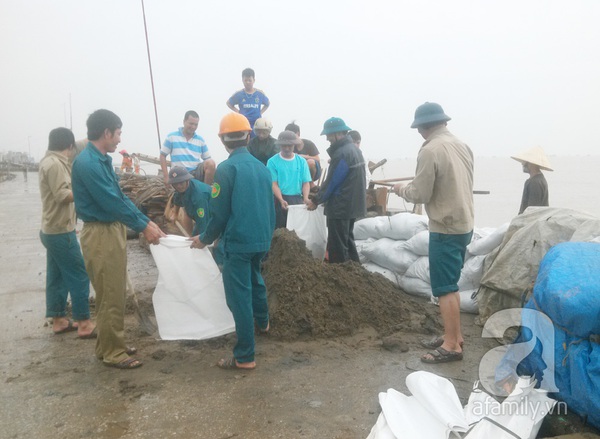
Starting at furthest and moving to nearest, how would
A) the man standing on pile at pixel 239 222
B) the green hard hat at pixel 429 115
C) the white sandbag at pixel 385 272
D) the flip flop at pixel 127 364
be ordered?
1. the white sandbag at pixel 385 272
2. the green hard hat at pixel 429 115
3. the flip flop at pixel 127 364
4. the man standing on pile at pixel 239 222

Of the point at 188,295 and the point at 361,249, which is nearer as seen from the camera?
the point at 188,295

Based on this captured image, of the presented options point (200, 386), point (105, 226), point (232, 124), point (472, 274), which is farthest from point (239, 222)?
point (472, 274)

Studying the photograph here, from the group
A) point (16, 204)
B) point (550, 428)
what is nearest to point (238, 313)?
point (550, 428)

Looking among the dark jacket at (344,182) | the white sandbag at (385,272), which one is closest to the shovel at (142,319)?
the dark jacket at (344,182)

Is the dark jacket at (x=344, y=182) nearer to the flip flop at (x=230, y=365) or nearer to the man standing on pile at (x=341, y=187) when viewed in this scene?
the man standing on pile at (x=341, y=187)

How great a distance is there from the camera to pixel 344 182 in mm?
5293

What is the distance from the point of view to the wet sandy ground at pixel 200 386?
2.74 metres

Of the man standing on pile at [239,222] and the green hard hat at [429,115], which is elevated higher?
the green hard hat at [429,115]

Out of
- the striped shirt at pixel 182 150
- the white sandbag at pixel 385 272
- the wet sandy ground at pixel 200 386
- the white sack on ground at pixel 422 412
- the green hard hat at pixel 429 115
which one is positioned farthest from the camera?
the striped shirt at pixel 182 150

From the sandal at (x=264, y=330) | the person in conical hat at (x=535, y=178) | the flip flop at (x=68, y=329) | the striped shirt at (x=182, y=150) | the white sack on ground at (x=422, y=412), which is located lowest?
the sandal at (x=264, y=330)

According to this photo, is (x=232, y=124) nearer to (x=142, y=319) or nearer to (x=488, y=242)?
(x=142, y=319)

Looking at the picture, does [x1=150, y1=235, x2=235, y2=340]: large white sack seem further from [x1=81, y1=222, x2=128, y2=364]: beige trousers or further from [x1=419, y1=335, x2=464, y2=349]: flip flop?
[x1=419, y1=335, x2=464, y2=349]: flip flop

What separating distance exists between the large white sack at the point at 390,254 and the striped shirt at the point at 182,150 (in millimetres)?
2523

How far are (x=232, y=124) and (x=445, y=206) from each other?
1.70 meters
